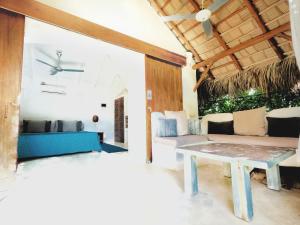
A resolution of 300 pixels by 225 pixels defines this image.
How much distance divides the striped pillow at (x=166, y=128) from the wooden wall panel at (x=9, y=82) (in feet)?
7.88

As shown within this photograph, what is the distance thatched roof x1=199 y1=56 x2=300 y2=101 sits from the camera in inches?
136

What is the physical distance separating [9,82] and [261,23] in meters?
4.91

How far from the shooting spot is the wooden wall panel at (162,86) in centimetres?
382

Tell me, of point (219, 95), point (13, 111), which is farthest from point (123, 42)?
point (219, 95)

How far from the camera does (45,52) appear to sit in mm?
4586

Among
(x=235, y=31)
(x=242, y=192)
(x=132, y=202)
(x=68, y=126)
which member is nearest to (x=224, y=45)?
(x=235, y=31)

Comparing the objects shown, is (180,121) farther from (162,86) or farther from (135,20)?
(135,20)

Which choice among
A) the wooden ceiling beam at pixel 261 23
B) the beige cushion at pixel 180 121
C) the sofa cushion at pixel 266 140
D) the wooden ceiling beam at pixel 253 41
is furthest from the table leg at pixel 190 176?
the wooden ceiling beam at pixel 261 23

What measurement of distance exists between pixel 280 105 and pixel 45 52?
246 inches

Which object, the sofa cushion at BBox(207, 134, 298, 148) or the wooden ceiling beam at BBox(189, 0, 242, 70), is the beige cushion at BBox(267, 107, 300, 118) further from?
the wooden ceiling beam at BBox(189, 0, 242, 70)

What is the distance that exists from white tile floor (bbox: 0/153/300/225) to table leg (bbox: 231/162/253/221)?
64 millimetres

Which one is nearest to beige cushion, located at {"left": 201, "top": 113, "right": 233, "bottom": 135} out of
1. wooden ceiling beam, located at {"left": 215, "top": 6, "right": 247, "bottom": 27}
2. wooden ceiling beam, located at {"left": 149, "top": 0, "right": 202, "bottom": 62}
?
wooden ceiling beam, located at {"left": 149, "top": 0, "right": 202, "bottom": 62}

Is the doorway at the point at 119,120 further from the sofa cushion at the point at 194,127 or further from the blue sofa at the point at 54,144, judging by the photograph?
the sofa cushion at the point at 194,127

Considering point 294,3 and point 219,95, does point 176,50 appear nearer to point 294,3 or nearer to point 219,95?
point 219,95
